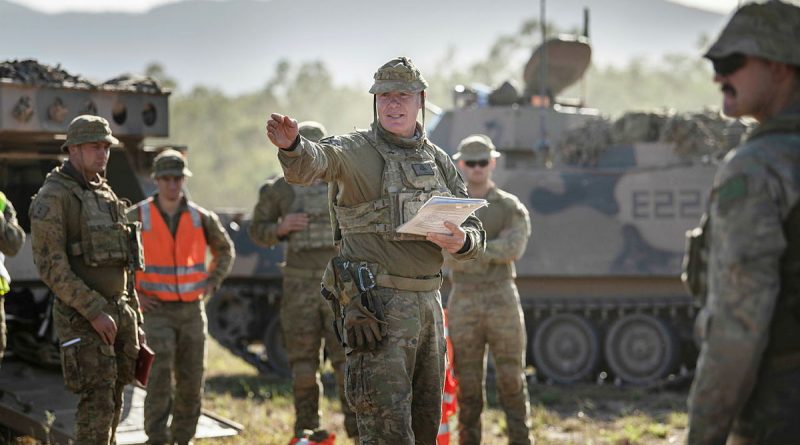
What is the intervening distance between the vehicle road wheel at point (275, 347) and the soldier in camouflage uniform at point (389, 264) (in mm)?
7968

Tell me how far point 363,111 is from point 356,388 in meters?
86.6

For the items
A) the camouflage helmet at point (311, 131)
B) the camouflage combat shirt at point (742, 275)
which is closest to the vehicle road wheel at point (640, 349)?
the camouflage helmet at point (311, 131)

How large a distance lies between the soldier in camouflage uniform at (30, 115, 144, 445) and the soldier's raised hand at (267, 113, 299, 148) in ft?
6.12

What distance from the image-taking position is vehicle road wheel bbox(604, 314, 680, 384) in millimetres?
12734

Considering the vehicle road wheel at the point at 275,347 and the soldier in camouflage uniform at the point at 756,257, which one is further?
the vehicle road wheel at the point at 275,347

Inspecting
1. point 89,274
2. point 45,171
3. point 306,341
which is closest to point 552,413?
point 306,341

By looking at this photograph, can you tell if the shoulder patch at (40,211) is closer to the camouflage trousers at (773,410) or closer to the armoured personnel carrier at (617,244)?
the camouflage trousers at (773,410)

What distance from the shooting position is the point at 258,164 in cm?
6512

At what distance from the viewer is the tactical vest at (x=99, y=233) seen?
6.43m

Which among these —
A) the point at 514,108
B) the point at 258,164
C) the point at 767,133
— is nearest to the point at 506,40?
the point at 258,164

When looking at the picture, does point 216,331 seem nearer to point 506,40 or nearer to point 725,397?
point 725,397

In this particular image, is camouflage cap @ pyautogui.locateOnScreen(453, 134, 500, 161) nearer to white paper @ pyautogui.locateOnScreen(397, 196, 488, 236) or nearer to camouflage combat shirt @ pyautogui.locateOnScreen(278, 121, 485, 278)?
camouflage combat shirt @ pyautogui.locateOnScreen(278, 121, 485, 278)

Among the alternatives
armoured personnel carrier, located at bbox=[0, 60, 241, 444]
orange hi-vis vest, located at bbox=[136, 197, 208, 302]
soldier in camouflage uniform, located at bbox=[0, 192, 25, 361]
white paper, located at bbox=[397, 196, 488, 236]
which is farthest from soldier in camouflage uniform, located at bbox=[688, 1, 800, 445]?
armoured personnel carrier, located at bbox=[0, 60, 241, 444]

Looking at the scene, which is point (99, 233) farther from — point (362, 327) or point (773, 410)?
point (773, 410)
